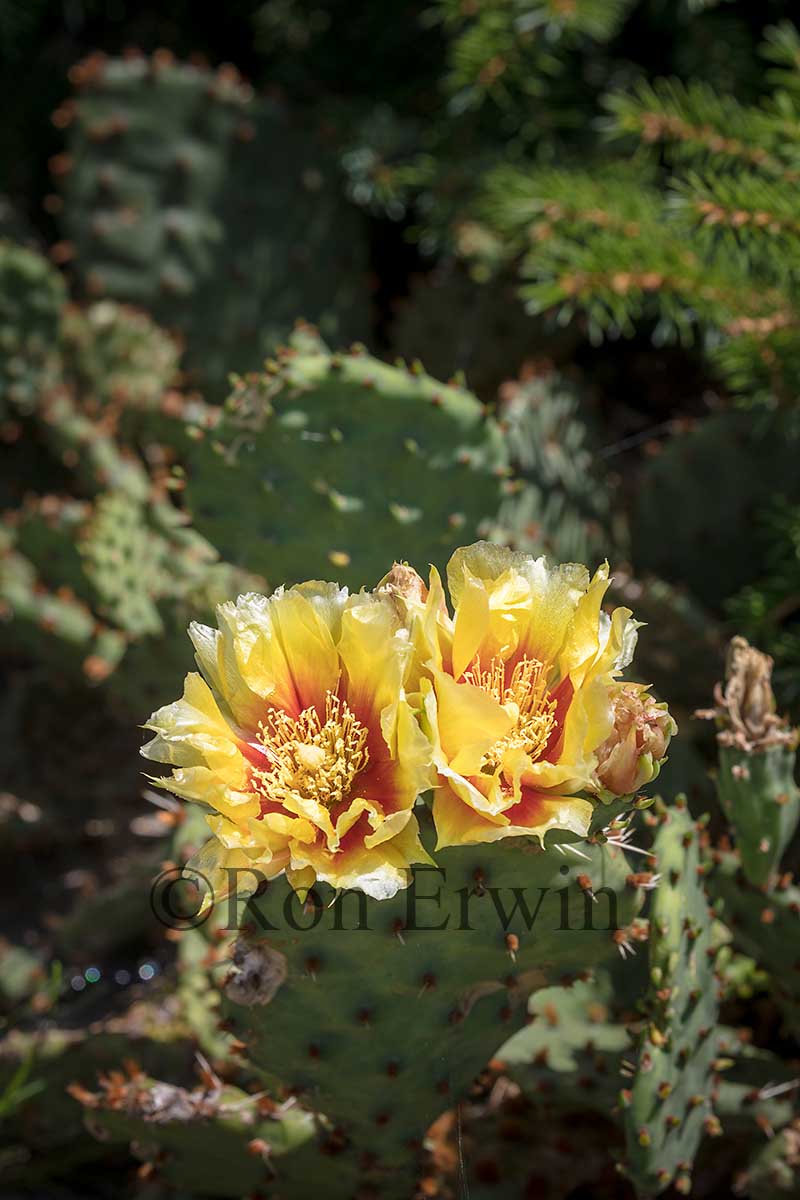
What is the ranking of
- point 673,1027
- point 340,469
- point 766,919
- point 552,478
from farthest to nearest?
point 552,478 → point 340,469 → point 766,919 → point 673,1027

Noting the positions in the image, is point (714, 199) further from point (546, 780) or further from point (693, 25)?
point (546, 780)

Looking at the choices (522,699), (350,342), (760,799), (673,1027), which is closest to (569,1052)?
(673,1027)

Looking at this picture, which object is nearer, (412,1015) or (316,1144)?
(412,1015)

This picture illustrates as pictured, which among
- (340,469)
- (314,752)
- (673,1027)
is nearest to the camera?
(314,752)

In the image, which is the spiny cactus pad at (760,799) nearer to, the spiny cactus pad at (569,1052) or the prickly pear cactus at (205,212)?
the spiny cactus pad at (569,1052)

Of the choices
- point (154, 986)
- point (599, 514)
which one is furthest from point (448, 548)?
point (154, 986)

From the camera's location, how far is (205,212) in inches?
73.3

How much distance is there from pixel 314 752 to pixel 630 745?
18 cm

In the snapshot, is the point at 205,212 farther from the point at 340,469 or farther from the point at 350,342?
the point at 340,469

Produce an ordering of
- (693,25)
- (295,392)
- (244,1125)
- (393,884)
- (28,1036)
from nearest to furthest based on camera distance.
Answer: (393,884), (244,1125), (295,392), (28,1036), (693,25)

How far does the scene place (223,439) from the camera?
120 cm

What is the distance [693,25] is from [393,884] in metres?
1.41

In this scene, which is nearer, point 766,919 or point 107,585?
point 766,919

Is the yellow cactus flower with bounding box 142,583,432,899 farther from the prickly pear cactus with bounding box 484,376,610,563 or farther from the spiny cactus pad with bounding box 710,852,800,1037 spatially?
the prickly pear cactus with bounding box 484,376,610,563
